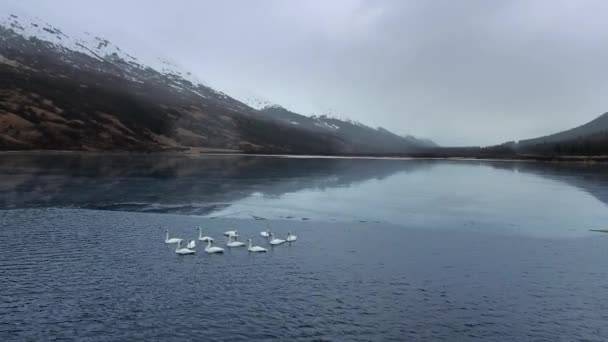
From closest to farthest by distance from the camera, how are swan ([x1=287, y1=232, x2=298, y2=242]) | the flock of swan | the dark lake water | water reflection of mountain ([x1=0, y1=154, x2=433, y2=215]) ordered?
the dark lake water → the flock of swan → swan ([x1=287, y1=232, x2=298, y2=242]) → water reflection of mountain ([x1=0, y1=154, x2=433, y2=215])

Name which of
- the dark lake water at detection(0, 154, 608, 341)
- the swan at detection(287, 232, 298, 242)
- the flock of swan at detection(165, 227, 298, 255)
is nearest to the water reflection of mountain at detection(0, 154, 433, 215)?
the dark lake water at detection(0, 154, 608, 341)

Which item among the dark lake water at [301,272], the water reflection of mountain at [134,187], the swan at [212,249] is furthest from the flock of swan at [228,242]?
the water reflection of mountain at [134,187]

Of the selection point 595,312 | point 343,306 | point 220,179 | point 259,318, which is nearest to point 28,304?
point 259,318

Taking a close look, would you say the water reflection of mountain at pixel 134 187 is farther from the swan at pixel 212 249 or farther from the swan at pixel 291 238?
the swan at pixel 212 249

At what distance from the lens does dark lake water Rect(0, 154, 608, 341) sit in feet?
91.4

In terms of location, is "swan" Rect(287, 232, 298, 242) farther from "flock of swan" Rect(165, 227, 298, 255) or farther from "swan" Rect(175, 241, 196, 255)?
"swan" Rect(175, 241, 196, 255)

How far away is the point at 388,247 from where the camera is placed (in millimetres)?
47219

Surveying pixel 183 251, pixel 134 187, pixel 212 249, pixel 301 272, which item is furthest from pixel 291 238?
pixel 134 187

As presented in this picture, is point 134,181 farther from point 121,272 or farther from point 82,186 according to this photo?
point 121,272

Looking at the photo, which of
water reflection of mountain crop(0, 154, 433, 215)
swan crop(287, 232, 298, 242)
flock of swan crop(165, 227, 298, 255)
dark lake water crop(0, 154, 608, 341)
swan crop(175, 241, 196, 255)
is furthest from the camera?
water reflection of mountain crop(0, 154, 433, 215)

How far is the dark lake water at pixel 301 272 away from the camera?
91.4 feet

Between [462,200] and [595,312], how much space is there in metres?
55.7

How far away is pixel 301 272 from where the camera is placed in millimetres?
37969

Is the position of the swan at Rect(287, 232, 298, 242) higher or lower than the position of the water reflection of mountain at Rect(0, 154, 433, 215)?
lower
